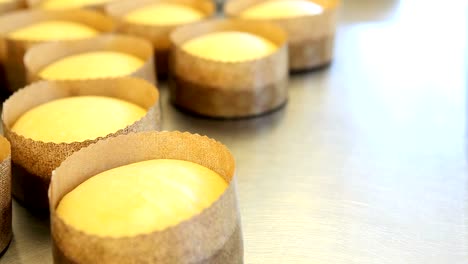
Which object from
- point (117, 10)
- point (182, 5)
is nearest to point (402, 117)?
point (182, 5)

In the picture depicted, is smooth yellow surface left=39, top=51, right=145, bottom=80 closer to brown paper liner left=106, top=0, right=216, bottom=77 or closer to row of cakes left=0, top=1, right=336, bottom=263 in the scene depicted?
row of cakes left=0, top=1, right=336, bottom=263

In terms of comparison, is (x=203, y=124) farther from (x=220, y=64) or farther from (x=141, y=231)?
(x=141, y=231)

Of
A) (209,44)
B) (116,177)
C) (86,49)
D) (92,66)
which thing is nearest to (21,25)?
(86,49)

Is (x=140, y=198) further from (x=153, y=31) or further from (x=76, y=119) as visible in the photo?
(x=153, y=31)

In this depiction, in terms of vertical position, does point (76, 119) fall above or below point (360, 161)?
above

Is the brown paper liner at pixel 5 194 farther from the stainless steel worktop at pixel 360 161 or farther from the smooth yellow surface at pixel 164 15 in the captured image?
the smooth yellow surface at pixel 164 15

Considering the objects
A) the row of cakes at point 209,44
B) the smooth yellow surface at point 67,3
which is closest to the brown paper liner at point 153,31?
the row of cakes at point 209,44
